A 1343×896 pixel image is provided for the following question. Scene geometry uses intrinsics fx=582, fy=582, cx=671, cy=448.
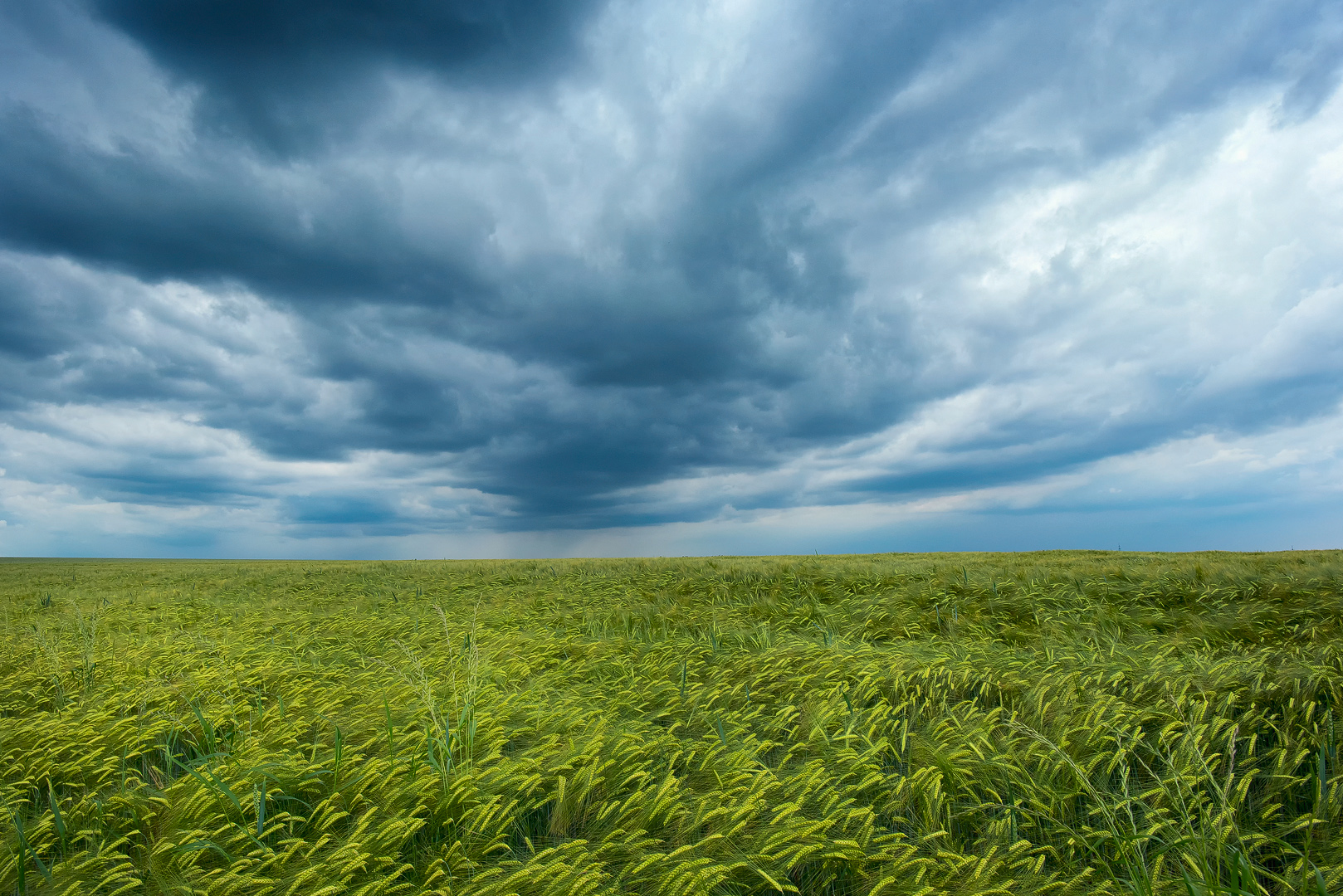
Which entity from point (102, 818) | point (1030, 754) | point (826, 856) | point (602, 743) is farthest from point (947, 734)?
point (102, 818)

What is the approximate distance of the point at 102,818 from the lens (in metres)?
3.43

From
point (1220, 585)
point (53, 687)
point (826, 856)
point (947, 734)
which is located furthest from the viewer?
point (1220, 585)

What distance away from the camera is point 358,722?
188 inches

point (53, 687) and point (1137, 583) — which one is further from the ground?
point (1137, 583)

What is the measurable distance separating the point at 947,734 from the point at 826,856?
220cm

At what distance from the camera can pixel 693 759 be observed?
432 centimetres

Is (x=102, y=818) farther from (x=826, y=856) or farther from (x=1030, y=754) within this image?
(x=1030, y=754)

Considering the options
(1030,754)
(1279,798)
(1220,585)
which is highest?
(1220,585)

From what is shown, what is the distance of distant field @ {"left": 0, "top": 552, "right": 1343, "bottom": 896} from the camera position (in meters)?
3.07

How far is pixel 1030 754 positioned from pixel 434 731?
4446 mm

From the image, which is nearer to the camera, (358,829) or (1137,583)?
(358,829)

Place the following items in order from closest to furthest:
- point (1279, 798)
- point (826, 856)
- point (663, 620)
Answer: point (826, 856) → point (1279, 798) → point (663, 620)

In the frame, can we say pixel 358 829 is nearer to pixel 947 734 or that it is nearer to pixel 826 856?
pixel 826 856

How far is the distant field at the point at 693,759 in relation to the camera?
121 inches
